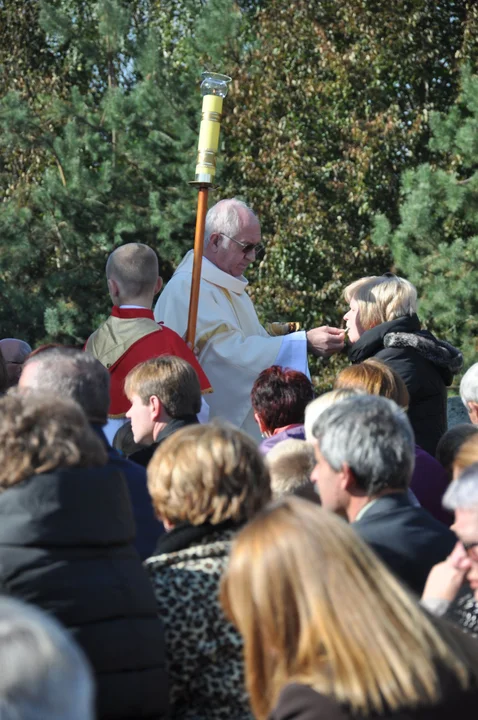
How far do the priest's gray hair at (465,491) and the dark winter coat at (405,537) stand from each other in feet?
1.49

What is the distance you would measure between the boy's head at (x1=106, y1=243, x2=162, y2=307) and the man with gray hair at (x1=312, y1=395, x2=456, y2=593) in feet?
8.37

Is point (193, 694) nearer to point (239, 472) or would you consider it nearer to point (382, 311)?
point (239, 472)

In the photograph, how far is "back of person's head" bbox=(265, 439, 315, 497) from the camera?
3.78 metres

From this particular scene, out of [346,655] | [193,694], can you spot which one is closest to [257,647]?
[346,655]

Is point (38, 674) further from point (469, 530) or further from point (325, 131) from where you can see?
point (325, 131)

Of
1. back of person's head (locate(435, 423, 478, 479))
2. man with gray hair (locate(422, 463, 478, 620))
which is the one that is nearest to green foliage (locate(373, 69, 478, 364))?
back of person's head (locate(435, 423, 478, 479))

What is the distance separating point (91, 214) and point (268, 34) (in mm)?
3549

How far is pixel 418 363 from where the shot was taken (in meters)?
5.52

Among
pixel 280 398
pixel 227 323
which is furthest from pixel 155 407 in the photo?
pixel 227 323

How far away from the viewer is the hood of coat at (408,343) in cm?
548

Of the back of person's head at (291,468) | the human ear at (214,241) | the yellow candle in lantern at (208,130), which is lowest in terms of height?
the back of person's head at (291,468)

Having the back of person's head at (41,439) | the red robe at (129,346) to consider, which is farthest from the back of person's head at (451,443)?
the back of person's head at (41,439)

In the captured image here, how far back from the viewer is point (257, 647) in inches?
80.6

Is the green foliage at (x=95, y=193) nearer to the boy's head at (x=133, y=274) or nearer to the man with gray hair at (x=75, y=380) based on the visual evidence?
the boy's head at (x=133, y=274)
